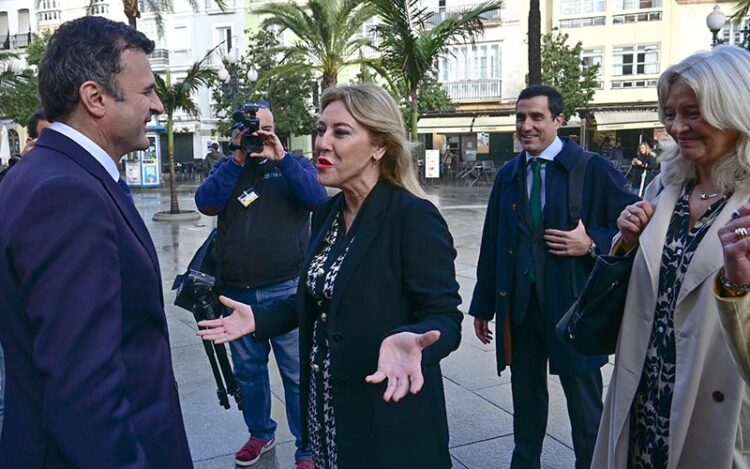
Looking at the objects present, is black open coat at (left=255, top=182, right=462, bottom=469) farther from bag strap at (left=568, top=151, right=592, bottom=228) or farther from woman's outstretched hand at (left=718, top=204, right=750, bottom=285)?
bag strap at (left=568, top=151, right=592, bottom=228)

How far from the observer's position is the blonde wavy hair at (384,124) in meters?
2.61

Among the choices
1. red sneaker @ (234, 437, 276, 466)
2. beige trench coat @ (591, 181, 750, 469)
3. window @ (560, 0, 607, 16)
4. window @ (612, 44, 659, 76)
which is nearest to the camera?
beige trench coat @ (591, 181, 750, 469)

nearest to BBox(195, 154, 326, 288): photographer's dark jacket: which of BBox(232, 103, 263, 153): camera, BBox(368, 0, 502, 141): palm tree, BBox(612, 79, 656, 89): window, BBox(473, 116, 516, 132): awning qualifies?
BBox(232, 103, 263, 153): camera

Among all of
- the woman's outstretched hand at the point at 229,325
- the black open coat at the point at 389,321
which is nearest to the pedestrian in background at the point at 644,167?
the black open coat at the point at 389,321

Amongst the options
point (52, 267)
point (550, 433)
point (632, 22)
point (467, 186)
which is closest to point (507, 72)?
point (632, 22)

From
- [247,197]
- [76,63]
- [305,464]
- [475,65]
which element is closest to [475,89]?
[475,65]

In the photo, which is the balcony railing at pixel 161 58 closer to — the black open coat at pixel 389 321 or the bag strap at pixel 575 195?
the bag strap at pixel 575 195

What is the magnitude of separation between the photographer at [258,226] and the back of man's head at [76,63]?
1777 millimetres

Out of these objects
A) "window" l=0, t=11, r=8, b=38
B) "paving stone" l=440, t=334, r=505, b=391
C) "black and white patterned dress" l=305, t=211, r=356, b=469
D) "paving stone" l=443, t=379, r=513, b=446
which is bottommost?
"paving stone" l=443, t=379, r=513, b=446

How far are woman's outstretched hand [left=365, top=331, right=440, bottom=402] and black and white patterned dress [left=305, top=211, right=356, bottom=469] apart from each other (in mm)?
557

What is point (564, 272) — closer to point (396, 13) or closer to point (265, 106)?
point (265, 106)

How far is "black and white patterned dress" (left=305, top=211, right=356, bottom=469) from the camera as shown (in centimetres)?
248

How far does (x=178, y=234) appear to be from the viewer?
14617mm

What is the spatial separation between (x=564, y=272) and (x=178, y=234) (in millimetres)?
12496
